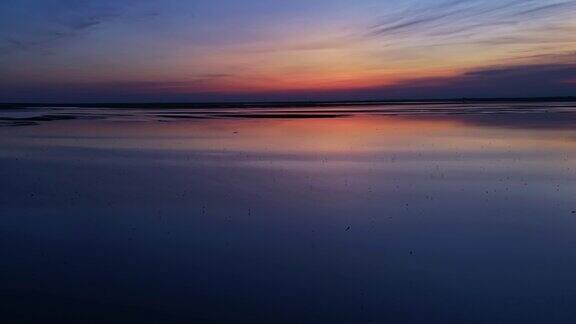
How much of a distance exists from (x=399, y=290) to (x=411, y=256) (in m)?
1.00

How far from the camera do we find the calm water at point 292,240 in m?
4.87

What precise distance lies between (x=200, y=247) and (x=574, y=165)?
902 centimetres

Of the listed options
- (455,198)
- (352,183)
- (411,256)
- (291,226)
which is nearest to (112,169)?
(352,183)

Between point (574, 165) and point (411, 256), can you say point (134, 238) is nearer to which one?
point (411, 256)

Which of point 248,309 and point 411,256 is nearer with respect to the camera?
point 248,309

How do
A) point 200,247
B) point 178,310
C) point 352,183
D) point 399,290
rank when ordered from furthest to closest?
point 352,183 → point 200,247 → point 399,290 → point 178,310

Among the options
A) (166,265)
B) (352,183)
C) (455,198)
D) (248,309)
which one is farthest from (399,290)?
(352,183)

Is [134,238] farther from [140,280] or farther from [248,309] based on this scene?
[248,309]

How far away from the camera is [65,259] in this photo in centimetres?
609

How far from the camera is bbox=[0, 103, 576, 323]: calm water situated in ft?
16.0

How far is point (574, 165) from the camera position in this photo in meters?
11.9

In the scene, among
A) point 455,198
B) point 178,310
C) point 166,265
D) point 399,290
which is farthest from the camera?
point 455,198

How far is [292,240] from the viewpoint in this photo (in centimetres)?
680

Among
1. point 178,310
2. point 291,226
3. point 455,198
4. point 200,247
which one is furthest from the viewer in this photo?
point 455,198
